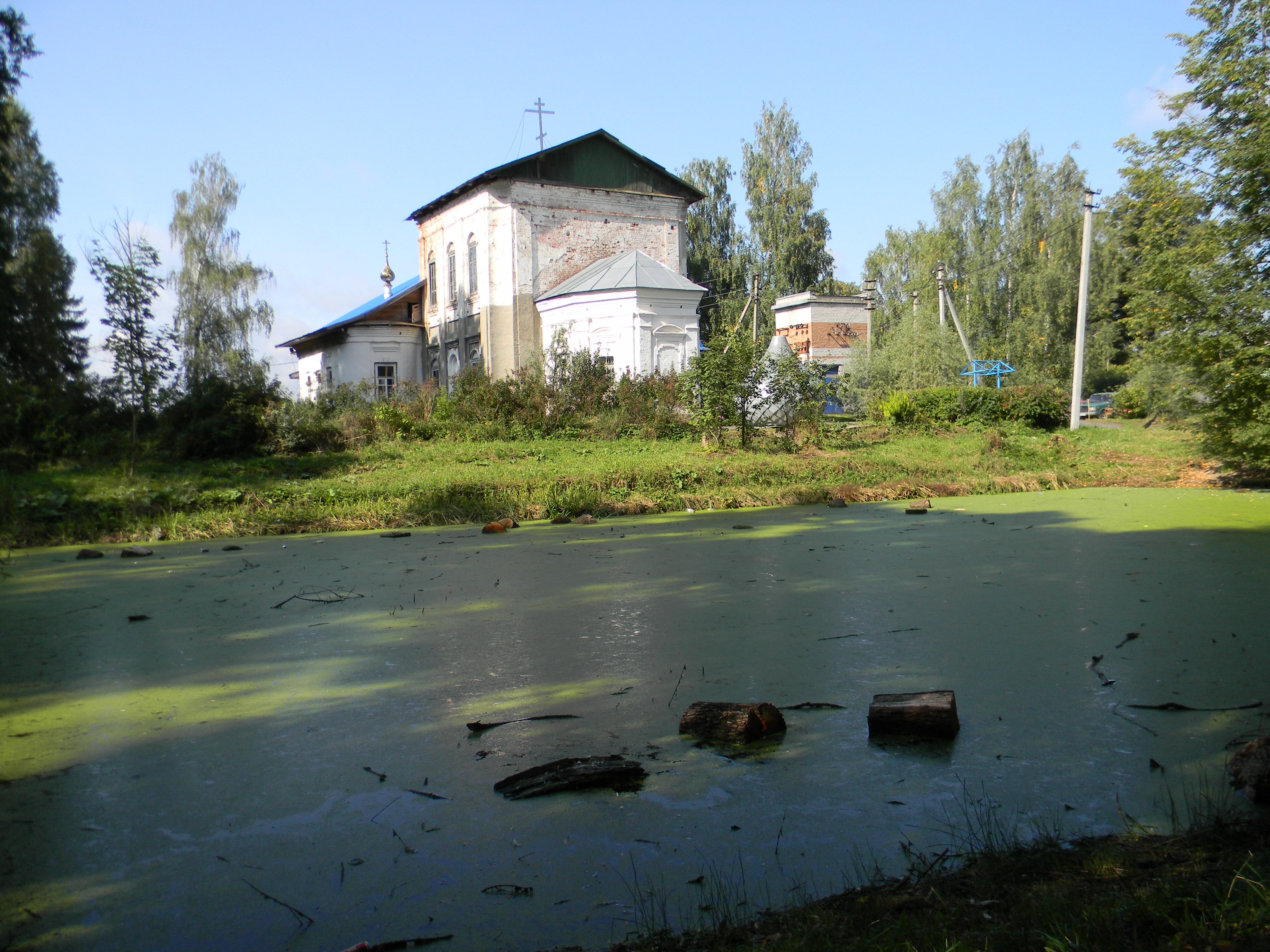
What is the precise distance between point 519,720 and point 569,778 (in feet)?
2.33

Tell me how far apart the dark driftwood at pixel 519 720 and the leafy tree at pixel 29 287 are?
409 centimetres

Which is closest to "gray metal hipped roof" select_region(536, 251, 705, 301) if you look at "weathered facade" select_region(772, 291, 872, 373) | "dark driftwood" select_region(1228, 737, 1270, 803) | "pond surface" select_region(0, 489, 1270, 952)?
"weathered facade" select_region(772, 291, 872, 373)

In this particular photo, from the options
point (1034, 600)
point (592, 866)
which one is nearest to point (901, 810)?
point (592, 866)

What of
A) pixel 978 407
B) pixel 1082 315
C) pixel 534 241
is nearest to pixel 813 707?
pixel 978 407

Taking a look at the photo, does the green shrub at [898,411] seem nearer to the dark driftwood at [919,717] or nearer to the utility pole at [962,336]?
the utility pole at [962,336]

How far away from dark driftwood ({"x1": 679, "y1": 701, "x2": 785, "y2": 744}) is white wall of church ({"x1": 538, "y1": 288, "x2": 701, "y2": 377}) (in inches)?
711

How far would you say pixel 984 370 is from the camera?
25875 mm

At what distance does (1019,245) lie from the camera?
32688 mm

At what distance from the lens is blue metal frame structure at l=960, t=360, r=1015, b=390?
23.2 metres

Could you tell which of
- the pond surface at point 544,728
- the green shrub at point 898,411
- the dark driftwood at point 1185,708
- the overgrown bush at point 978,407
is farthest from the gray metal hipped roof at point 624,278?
the dark driftwood at point 1185,708

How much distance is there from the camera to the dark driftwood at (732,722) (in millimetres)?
3066

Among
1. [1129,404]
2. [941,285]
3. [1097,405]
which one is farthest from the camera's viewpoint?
[1097,405]

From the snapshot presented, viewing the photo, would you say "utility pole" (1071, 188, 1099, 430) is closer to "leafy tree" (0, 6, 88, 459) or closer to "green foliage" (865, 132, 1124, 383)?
"green foliage" (865, 132, 1124, 383)

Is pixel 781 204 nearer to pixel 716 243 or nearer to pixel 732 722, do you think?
pixel 716 243
